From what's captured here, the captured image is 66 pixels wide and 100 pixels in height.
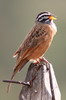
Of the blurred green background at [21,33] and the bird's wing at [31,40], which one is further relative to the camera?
the blurred green background at [21,33]

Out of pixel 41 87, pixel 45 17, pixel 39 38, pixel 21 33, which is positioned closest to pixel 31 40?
pixel 39 38

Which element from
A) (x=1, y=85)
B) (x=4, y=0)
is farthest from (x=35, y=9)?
(x=1, y=85)

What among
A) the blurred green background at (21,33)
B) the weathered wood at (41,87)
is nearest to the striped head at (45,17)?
the weathered wood at (41,87)

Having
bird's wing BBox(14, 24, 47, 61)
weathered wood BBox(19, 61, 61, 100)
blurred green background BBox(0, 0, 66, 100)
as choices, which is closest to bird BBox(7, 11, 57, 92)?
bird's wing BBox(14, 24, 47, 61)

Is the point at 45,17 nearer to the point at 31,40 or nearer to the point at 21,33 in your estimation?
the point at 31,40

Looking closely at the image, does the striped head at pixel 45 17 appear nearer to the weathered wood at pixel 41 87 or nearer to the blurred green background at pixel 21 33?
the weathered wood at pixel 41 87
